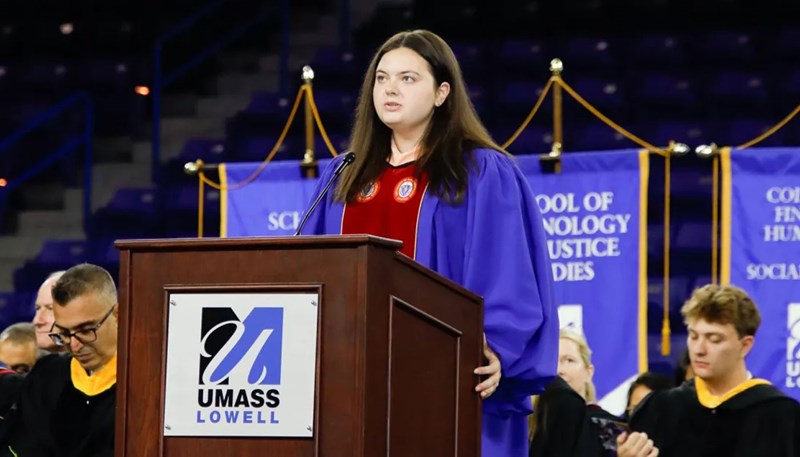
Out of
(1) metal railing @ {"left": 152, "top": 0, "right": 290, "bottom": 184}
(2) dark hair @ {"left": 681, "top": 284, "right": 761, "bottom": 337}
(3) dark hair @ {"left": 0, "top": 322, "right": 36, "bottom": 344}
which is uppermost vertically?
(1) metal railing @ {"left": 152, "top": 0, "right": 290, "bottom": 184}

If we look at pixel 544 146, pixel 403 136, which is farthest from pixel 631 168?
pixel 403 136

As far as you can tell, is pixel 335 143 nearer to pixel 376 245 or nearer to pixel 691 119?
pixel 691 119

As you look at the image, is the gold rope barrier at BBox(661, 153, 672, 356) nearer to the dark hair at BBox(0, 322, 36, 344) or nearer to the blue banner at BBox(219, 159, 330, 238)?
the blue banner at BBox(219, 159, 330, 238)

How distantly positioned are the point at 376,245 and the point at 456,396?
0.46m

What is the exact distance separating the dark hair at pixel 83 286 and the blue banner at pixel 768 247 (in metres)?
Answer: 3.43

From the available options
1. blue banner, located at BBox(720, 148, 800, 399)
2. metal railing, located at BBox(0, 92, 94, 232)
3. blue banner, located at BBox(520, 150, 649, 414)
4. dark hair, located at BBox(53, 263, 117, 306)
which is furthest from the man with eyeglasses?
metal railing, located at BBox(0, 92, 94, 232)

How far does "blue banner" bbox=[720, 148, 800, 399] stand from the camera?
713 centimetres

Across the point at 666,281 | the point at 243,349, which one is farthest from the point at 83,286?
the point at 666,281

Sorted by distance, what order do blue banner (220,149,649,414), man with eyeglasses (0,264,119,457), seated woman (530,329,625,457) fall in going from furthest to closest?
1. blue banner (220,149,649,414)
2. seated woman (530,329,625,457)
3. man with eyeglasses (0,264,119,457)

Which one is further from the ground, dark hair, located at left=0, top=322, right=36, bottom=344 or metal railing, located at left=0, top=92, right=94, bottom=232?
metal railing, located at left=0, top=92, right=94, bottom=232

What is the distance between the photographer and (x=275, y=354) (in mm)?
2848

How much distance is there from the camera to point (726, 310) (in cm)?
538

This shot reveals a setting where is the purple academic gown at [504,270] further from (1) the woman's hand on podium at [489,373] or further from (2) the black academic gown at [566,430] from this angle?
(2) the black academic gown at [566,430]

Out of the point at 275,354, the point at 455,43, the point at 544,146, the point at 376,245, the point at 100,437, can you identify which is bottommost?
the point at 100,437
